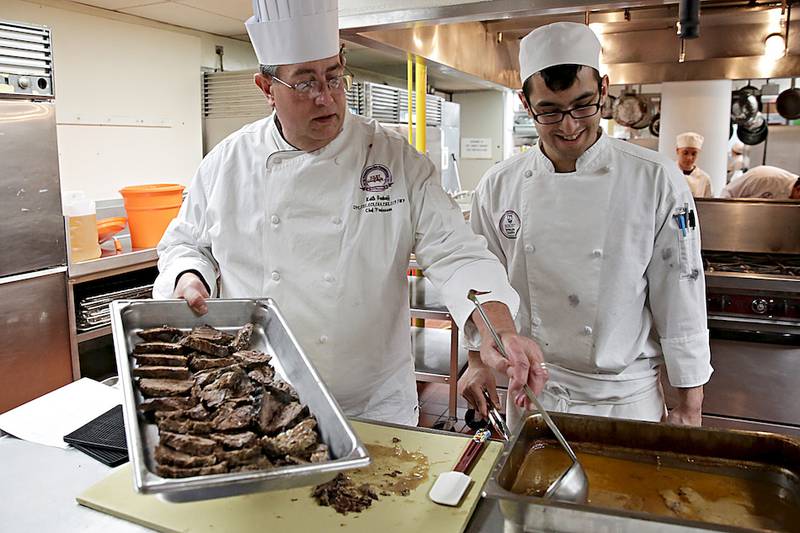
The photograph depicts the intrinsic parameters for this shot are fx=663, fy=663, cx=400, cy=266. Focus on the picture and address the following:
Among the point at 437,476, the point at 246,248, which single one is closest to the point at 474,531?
the point at 437,476

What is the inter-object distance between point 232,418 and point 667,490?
2.60 ft

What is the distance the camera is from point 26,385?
11.7 ft

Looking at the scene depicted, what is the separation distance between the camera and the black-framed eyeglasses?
6.48 ft

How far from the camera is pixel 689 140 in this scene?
18.6ft

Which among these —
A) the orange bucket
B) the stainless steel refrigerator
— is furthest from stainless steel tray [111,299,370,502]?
the orange bucket

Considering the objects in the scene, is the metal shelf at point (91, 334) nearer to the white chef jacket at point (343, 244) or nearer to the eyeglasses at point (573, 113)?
the white chef jacket at point (343, 244)

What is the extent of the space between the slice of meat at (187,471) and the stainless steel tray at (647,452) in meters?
0.41

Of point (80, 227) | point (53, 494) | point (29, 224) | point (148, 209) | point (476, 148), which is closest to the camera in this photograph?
point (53, 494)

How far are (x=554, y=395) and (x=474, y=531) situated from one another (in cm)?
101

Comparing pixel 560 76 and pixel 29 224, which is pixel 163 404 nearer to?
pixel 560 76

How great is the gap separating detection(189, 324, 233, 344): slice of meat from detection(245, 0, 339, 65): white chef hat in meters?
0.72

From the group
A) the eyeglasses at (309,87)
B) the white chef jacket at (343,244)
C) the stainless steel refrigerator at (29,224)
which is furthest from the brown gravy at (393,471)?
the stainless steel refrigerator at (29,224)

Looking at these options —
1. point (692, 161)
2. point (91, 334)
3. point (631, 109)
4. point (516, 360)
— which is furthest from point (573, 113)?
point (692, 161)

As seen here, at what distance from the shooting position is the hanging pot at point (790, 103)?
4.82m
